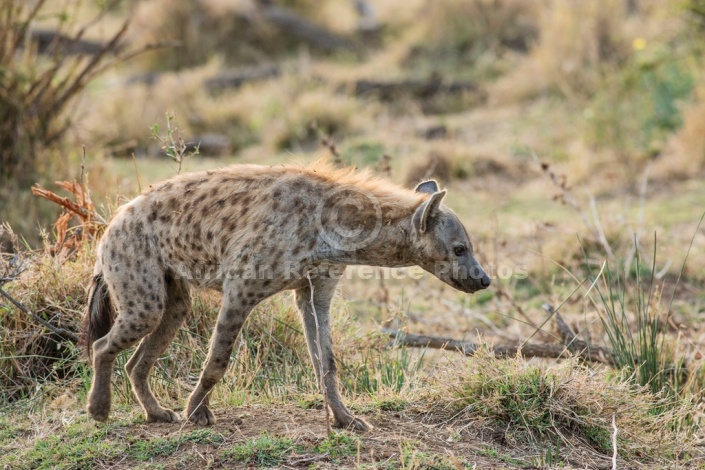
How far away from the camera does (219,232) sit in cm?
441

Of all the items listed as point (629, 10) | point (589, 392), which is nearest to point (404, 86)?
point (629, 10)

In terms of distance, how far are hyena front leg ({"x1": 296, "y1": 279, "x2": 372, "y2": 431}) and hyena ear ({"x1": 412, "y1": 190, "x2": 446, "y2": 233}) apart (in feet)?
1.73

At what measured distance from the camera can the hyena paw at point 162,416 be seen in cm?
456

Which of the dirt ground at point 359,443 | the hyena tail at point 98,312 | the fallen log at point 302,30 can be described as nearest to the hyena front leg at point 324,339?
the dirt ground at point 359,443

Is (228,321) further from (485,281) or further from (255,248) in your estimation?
(485,281)

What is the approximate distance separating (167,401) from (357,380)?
1.01 metres

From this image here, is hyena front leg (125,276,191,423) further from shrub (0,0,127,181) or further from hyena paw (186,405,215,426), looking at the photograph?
shrub (0,0,127,181)

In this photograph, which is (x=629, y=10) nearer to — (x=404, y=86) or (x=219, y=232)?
(x=404, y=86)

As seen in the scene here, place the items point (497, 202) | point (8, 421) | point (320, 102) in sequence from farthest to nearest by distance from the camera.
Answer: point (320, 102)
point (497, 202)
point (8, 421)

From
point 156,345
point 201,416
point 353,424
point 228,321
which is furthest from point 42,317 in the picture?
point 353,424

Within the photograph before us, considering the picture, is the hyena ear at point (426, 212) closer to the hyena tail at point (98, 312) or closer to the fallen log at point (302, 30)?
Result: the hyena tail at point (98, 312)

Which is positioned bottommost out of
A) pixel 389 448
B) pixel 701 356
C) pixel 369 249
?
pixel 389 448

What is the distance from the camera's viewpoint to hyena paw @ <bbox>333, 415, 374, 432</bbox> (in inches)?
170

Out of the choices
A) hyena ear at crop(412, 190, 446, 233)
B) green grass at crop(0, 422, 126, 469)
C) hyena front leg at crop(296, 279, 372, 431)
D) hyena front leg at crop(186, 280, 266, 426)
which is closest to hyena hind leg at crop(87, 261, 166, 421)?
green grass at crop(0, 422, 126, 469)
